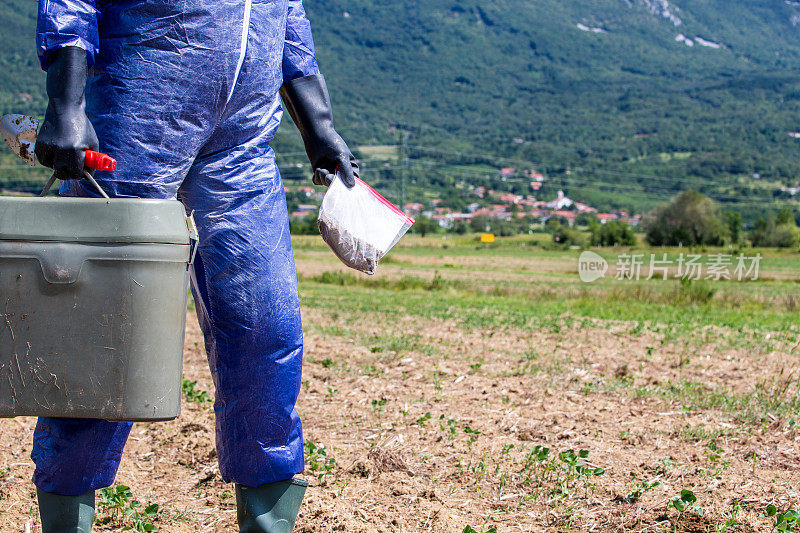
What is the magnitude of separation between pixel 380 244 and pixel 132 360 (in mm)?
787

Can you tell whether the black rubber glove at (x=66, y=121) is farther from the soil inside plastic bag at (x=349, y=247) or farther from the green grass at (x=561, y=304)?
the green grass at (x=561, y=304)

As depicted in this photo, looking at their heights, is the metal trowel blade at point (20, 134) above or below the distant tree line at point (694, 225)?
above

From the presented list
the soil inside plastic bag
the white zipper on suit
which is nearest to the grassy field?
the soil inside plastic bag

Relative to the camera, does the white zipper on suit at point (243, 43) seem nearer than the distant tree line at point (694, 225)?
Yes

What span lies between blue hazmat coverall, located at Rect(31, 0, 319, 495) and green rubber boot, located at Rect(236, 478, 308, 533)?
37 mm

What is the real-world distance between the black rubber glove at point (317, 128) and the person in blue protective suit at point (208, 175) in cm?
16

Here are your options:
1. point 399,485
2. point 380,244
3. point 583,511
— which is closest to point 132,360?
point 380,244

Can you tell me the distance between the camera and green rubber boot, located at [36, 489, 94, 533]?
1.96 meters

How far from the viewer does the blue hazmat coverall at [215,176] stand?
1890 mm
